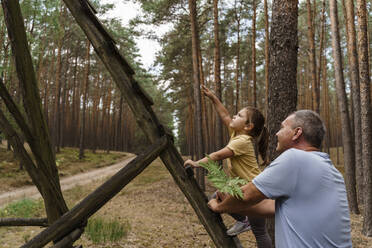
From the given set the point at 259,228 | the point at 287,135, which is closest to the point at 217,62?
the point at 259,228

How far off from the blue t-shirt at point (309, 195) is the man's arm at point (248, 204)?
6 cm

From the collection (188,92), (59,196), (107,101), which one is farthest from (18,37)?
(107,101)

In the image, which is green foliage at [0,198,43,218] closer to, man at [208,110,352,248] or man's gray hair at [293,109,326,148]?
man at [208,110,352,248]

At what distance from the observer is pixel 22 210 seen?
8.62 meters

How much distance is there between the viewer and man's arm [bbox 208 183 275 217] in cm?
165

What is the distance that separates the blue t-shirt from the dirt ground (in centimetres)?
467

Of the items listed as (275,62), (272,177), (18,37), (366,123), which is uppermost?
(275,62)

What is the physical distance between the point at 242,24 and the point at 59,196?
19653 mm

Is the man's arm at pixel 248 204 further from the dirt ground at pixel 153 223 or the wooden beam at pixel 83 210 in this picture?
the dirt ground at pixel 153 223

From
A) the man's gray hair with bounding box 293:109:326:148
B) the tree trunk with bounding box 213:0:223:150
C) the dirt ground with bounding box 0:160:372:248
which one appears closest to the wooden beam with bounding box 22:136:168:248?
the man's gray hair with bounding box 293:109:326:148

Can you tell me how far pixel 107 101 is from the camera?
32.9m

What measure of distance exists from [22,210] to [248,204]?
9383mm

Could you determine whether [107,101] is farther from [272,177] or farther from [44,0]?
[272,177]

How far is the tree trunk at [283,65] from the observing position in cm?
457
